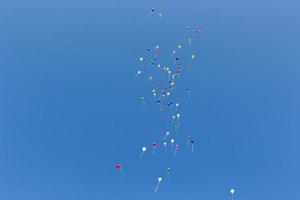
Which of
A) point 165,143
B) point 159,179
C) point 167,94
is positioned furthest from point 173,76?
point 159,179

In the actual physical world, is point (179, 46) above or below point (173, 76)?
above

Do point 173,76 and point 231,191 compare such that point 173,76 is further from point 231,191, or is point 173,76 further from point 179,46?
point 231,191

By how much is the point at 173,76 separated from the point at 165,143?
5.89 m

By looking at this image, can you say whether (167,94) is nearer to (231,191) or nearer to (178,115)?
(178,115)

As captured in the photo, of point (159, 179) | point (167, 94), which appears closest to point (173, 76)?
point (167, 94)

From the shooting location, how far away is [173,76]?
114 ft

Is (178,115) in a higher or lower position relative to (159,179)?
higher

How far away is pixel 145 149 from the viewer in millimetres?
32531

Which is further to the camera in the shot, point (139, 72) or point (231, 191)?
point (139, 72)

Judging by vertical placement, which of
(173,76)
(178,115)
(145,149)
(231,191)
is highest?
(173,76)

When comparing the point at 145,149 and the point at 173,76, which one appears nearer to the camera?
the point at 145,149

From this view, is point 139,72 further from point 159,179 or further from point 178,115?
point 159,179

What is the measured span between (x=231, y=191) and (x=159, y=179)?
19.8 ft

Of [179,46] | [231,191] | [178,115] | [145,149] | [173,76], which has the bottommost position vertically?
[231,191]
